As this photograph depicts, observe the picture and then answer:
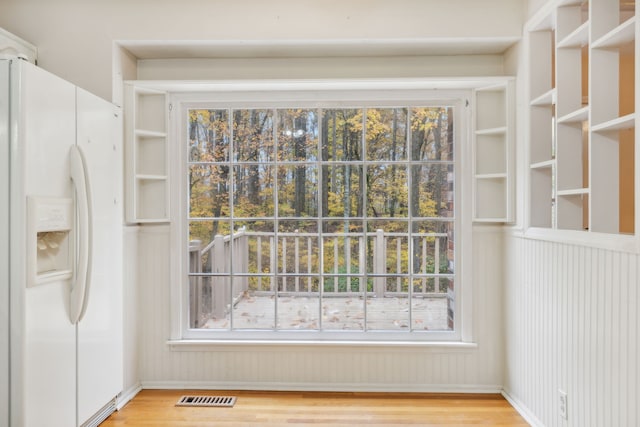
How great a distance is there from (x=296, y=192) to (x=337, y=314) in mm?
890

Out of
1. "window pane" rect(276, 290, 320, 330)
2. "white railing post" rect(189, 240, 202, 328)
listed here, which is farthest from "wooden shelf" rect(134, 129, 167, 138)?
"window pane" rect(276, 290, 320, 330)

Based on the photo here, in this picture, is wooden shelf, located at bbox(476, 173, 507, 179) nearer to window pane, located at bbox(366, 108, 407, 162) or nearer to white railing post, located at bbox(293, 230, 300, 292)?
window pane, located at bbox(366, 108, 407, 162)

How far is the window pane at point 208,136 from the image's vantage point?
3252 millimetres

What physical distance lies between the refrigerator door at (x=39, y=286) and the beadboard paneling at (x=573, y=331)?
234 centimetres

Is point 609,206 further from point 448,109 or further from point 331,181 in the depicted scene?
point 331,181

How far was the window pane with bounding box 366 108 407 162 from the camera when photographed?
320 cm

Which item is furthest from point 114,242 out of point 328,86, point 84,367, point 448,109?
point 448,109

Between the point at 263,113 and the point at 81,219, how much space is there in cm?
147

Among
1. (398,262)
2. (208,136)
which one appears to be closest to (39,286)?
A: (208,136)

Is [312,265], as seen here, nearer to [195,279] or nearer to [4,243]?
[195,279]

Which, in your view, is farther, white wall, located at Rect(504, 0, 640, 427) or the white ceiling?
the white ceiling

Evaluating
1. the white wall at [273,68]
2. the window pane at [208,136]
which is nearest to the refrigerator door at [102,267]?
the white wall at [273,68]

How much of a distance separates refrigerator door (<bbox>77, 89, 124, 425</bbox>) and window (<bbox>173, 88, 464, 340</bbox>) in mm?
631

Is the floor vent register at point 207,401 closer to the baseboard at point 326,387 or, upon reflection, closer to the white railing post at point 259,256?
the baseboard at point 326,387
